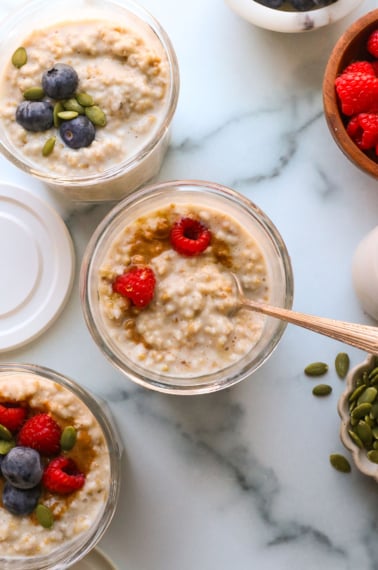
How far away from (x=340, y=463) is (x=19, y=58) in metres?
1.18

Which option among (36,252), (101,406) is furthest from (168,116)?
(101,406)

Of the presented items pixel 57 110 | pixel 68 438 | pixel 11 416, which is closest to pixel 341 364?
pixel 68 438

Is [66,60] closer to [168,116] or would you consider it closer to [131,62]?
[131,62]

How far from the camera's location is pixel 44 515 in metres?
1.69

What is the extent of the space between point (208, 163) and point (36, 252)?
467 mm

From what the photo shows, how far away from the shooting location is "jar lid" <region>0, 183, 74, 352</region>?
191 centimetres

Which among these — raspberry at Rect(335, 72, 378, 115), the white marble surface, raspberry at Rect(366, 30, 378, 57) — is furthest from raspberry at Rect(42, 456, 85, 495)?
raspberry at Rect(366, 30, 378, 57)

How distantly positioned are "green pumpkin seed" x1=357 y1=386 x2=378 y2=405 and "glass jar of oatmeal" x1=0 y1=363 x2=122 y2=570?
22.3 inches

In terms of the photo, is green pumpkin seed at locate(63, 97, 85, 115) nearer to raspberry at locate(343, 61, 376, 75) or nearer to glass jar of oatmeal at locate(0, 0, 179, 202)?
glass jar of oatmeal at locate(0, 0, 179, 202)

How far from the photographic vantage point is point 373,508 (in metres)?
1.92

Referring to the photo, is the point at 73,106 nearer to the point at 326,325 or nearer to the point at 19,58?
the point at 19,58

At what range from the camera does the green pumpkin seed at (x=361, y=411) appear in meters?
1.78

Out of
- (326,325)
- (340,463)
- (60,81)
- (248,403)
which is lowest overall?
(340,463)

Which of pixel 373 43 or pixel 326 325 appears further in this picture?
pixel 373 43
